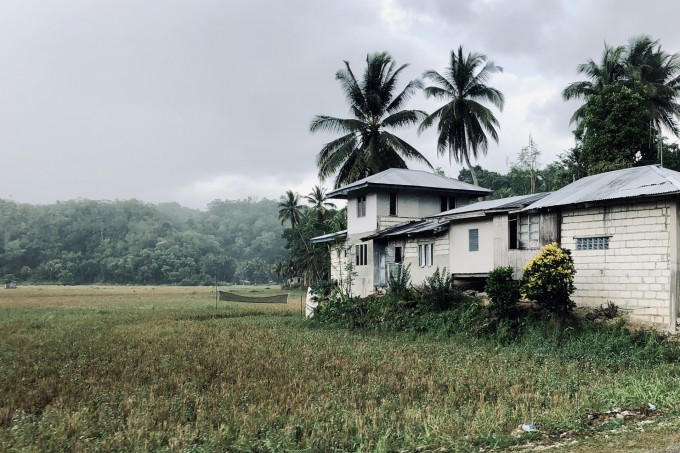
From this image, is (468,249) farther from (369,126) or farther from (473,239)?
(369,126)

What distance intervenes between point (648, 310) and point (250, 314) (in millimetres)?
19240

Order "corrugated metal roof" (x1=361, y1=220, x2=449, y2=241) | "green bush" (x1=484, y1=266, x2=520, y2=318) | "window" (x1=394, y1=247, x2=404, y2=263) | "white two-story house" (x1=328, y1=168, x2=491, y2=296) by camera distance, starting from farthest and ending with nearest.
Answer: "white two-story house" (x1=328, y1=168, x2=491, y2=296)
"window" (x1=394, y1=247, x2=404, y2=263)
"corrugated metal roof" (x1=361, y1=220, x2=449, y2=241)
"green bush" (x1=484, y1=266, x2=520, y2=318)

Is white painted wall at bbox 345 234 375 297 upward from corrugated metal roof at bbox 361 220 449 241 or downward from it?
downward

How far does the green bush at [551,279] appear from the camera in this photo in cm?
1597

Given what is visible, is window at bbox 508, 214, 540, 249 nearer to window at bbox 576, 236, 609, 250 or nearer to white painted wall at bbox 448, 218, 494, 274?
white painted wall at bbox 448, 218, 494, 274

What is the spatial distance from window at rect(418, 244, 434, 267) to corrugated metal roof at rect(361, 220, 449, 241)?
0.70 meters

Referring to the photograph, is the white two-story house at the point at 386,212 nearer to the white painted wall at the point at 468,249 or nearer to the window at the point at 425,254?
the window at the point at 425,254

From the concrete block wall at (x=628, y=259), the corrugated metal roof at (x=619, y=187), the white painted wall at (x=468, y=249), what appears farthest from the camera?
the white painted wall at (x=468, y=249)

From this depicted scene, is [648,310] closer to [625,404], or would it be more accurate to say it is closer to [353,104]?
[625,404]

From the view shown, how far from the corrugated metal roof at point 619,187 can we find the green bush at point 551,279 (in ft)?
6.40

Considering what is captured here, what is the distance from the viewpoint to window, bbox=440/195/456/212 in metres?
28.1

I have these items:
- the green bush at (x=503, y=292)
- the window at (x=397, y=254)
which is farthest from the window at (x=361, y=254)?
the green bush at (x=503, y=292)

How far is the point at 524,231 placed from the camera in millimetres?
19109

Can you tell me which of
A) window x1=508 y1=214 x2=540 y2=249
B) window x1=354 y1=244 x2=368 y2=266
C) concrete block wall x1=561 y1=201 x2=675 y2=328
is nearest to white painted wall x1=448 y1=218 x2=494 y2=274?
window x1=508 y1=214 x2=540 y2=249
